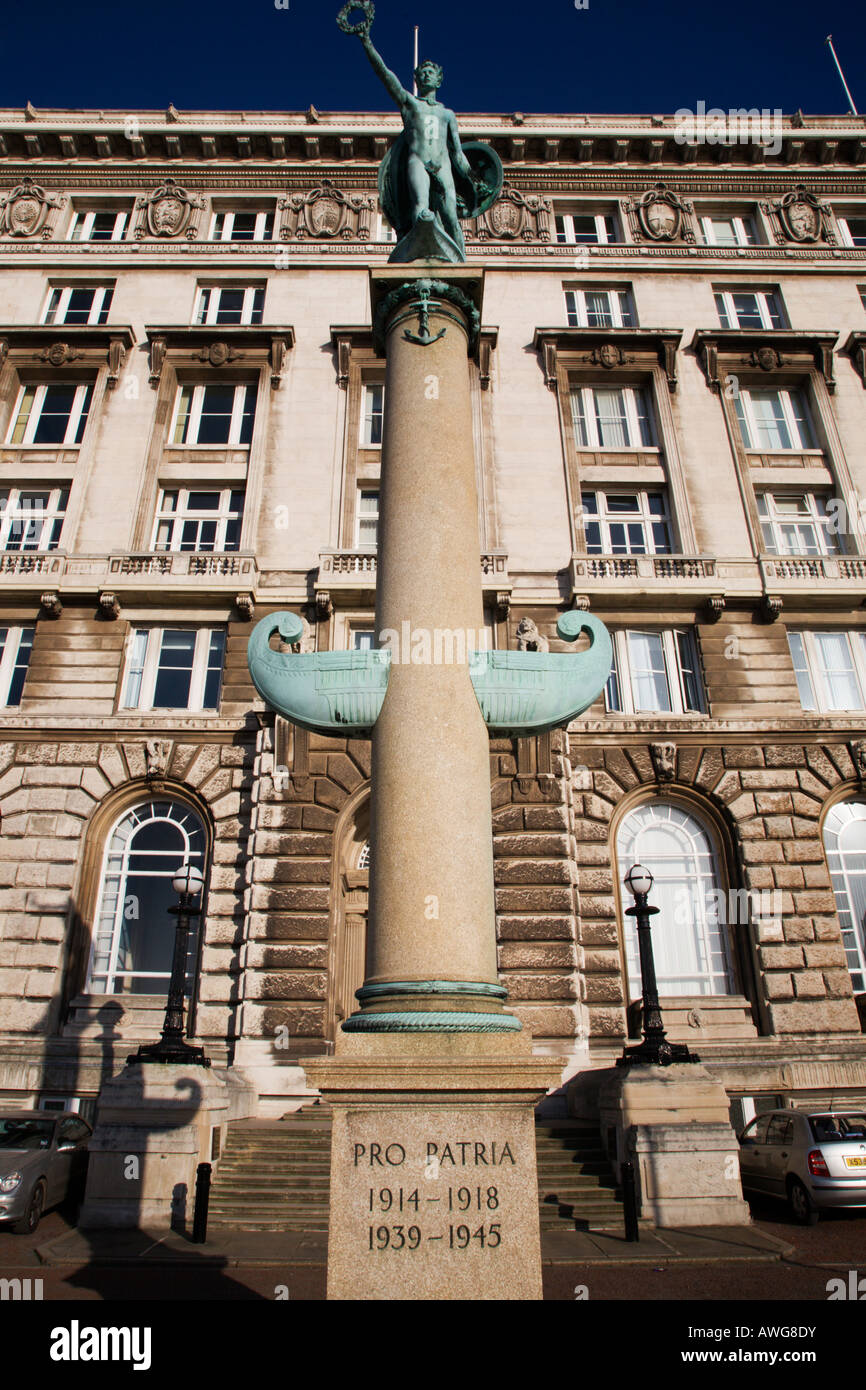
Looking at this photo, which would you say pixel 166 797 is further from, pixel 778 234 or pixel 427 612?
pixel 778 234

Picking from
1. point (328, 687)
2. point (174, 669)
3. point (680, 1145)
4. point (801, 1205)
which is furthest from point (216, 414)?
point (801, 1205)

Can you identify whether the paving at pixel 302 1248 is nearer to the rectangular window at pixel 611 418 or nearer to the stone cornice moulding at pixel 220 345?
the rectangular window at pixel 611 418

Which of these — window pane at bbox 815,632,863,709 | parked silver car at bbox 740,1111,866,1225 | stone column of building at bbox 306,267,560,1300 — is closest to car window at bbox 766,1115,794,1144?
Answer: parked silver car at bbox 740,1111,866,1225

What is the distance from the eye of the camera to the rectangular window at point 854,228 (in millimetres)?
29734

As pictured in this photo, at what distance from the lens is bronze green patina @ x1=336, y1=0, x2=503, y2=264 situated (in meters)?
8.41

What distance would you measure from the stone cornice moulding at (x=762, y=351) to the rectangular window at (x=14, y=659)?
20.7m

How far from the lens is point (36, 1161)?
40.5 ft

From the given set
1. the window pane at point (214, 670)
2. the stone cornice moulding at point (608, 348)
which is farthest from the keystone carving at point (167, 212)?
the window pane at point (214, 670)

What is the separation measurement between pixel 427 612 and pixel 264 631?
143cm

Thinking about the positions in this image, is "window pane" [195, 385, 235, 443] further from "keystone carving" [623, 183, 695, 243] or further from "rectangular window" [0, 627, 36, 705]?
"keystone carving" [623, 183, 695, 243]

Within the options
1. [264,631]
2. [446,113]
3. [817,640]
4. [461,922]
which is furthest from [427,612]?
[817,640]

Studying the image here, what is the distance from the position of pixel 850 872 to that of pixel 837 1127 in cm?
932

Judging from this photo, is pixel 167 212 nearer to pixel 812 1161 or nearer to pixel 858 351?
pixel 858 351

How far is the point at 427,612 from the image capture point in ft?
22.3
